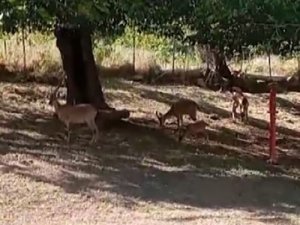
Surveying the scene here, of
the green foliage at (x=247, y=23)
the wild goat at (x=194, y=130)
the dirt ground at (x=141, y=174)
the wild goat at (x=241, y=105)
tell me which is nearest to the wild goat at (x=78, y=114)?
the dirt ground at (x=141, y=174)

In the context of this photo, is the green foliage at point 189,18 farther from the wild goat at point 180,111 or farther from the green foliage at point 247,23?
the wild goat at point 180,111

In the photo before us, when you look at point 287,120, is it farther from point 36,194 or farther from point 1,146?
point 36,194

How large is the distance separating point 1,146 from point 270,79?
11.0 m

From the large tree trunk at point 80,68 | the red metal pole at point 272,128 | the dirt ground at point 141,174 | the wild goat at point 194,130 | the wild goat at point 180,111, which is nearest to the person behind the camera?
the dirt ground at point 141,174

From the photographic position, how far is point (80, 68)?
13.2 metres

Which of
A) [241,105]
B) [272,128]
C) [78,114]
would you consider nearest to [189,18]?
[272,128]

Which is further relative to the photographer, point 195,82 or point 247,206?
point 195,82

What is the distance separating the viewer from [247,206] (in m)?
8.58

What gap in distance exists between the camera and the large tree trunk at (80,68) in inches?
505

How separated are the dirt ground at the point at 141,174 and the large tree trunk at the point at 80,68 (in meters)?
0.57

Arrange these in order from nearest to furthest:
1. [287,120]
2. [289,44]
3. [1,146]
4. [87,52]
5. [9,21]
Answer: [9,21] < [289,44] < [1,146] < [87,52] < [287,120]

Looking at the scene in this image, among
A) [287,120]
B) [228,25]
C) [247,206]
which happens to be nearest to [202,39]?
[228,25]

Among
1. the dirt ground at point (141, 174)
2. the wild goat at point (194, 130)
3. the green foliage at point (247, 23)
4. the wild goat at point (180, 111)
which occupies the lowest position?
the dirt ground at point (141, 174)

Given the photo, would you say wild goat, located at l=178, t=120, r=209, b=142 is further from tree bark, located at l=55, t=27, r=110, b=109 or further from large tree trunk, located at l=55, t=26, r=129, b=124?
tree bark, located at l=55, t=27, r=110, b=109
